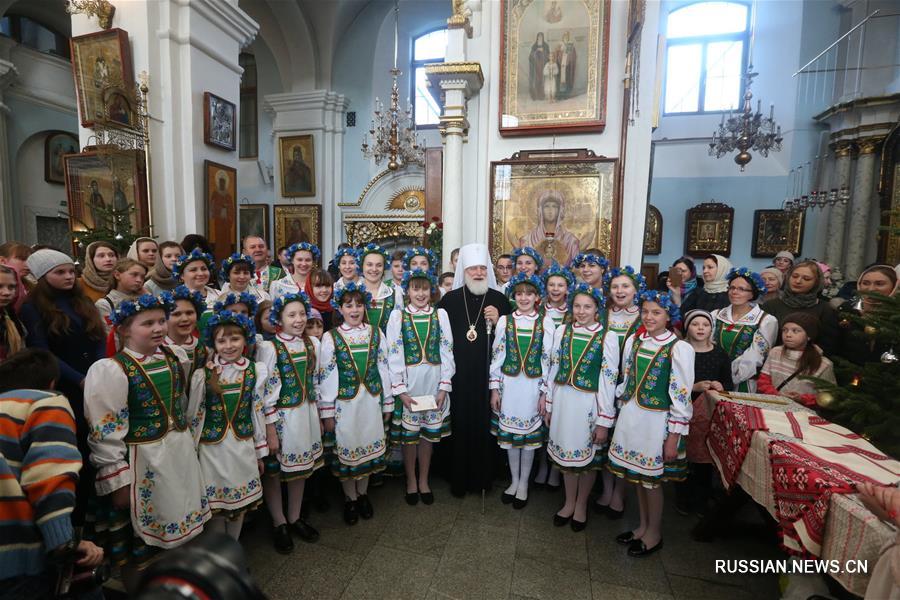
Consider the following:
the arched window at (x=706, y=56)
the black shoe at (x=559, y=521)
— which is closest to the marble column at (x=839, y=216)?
the arched window at (x=706, y=56)

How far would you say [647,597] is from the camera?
2836 mm

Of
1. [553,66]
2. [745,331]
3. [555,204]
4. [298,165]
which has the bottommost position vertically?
[745,331]

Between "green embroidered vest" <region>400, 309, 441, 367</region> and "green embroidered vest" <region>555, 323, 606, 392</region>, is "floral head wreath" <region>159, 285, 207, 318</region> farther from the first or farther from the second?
"green embroidered vest" <region>555, 323, 606, 392</region>

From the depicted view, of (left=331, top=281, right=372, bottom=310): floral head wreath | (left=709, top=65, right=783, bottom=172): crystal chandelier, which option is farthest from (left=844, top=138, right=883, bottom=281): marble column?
(left=331, top=281, right=372, bottom=310): floral head wreath

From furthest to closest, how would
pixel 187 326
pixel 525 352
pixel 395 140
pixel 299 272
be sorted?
1. pixel 395 140
2. pixel 299 272
3. pixel 525 352
4. pixel 187 326

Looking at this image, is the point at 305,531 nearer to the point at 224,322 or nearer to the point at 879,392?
the point at 224,322

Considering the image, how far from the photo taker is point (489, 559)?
10.4ft

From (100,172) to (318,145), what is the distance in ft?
23.7

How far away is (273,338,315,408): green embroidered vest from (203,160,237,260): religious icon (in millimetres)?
5053

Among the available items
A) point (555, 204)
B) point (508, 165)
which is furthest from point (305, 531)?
point (508, 165)

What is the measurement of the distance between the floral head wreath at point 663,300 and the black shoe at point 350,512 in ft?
9.72

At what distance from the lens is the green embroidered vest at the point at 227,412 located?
2.80m

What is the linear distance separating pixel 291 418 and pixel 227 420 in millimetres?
492

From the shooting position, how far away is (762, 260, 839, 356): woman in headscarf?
3.97 m
